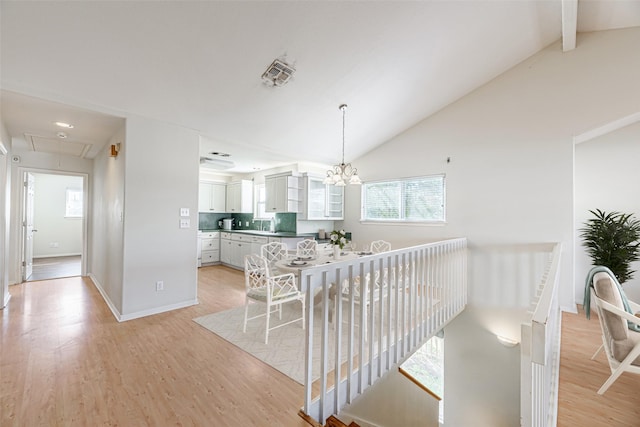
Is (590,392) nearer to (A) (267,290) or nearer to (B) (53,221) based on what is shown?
(A) (267,290)

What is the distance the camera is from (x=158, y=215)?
3514 mm

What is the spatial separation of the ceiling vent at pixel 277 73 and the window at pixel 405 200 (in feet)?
9.73

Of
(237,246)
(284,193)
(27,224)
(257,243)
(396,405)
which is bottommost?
(396,405)

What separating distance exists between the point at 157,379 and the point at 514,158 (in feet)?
16.7

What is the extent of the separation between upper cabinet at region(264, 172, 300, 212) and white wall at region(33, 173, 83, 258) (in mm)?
5886

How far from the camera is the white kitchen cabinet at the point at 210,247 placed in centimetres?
668

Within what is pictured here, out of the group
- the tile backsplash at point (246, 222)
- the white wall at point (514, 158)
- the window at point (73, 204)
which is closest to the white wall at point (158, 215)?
the tile backsplash at point (246, 222)

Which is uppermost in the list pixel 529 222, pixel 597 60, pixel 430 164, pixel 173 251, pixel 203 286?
pixel 597 60

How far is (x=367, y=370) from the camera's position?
1990 mm

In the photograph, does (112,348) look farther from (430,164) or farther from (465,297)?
Result: (430,164)

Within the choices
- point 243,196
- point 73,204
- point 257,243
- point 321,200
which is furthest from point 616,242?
point 73,204

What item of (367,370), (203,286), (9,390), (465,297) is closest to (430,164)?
(465,297)

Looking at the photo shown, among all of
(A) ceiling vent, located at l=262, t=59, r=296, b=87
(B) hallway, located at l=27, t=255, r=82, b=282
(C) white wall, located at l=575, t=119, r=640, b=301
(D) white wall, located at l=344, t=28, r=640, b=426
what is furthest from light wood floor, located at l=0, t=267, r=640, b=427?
(A) ceiling vent, located at l=262, t=59, r=296, b=87

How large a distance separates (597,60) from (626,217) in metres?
2.18
